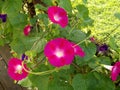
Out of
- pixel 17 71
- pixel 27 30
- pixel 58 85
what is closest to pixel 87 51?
pixel 58 85

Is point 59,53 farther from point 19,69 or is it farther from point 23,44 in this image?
point 23,44

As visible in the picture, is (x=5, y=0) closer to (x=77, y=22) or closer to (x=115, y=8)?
(x=77, y=22)

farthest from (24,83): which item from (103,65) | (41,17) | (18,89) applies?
(18,89)

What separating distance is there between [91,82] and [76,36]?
18 centimetres

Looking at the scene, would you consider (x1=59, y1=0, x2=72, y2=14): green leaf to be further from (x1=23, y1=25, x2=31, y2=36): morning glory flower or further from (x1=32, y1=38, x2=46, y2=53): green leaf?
(x1=23, y1=25, x2=31, y2=36): morning glory flower

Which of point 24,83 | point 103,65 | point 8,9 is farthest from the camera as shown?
point 8,9

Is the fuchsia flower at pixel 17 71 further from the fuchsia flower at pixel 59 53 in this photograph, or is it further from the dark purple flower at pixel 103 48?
the dark purple flower at pixel 103 48

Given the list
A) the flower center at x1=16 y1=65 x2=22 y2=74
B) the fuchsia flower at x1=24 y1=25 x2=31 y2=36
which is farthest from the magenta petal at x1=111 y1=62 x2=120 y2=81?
the fuchsia flower at x1=24 y1=25 x2=31 y2=36

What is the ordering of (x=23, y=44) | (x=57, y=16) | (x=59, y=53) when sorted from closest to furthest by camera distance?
(x=59, y=53)
(x=57, y=16)
(x=23, y=44)

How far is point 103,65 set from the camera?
1.38 meters

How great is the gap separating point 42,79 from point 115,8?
307cm

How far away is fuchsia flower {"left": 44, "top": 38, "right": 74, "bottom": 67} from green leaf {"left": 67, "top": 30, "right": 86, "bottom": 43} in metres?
0.20

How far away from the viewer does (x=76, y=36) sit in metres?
1.45

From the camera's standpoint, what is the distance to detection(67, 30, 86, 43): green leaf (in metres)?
1.43
